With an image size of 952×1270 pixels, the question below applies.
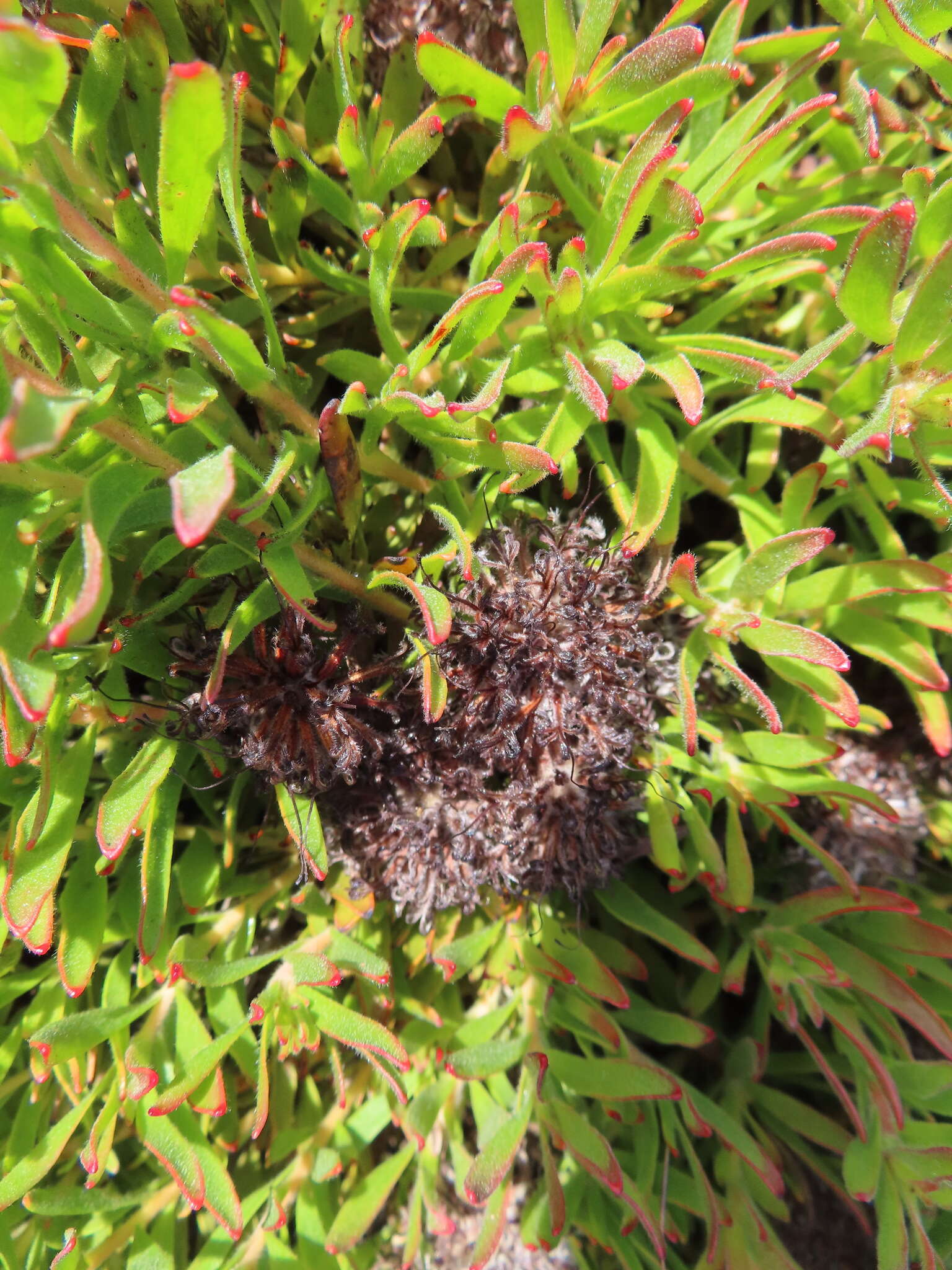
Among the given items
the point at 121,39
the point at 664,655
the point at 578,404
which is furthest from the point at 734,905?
the point at 121,39

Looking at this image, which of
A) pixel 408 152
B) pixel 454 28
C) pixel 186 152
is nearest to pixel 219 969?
pixel 186 152

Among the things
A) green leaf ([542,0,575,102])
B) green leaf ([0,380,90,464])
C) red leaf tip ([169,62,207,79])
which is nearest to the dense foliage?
green leaf ([542,0,575,102])

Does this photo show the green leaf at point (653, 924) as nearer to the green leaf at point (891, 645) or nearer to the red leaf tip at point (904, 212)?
the green leaf at point (891, 645)

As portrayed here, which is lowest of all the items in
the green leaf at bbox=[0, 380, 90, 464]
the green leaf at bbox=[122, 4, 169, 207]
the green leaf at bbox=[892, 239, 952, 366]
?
the green leaf at bbox=[0, 380, 90, 464]

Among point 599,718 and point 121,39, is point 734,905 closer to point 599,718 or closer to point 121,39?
point 599,718

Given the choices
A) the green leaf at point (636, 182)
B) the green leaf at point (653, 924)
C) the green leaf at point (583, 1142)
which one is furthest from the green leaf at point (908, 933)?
the green leaf at point (636, 182)

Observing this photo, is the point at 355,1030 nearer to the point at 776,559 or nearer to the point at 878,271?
the point at 776,559

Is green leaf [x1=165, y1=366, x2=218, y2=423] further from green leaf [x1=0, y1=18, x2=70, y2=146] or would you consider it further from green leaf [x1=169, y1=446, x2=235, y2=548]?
green leaf [x1=0, y1=18, x2=70, y2=146]
